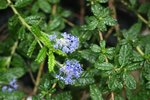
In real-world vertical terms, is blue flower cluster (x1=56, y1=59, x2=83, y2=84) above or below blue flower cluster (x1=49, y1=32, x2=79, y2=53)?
below

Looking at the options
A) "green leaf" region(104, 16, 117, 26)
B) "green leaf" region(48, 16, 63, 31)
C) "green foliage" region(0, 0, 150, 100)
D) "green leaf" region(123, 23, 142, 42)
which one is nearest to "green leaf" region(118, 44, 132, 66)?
"green foliage" region(0, 0, 150, 100)

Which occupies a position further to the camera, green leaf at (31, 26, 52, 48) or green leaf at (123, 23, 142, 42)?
green leaf at (123, 23, 142, 42)

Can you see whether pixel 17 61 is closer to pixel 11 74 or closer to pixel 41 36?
pixel 11 74

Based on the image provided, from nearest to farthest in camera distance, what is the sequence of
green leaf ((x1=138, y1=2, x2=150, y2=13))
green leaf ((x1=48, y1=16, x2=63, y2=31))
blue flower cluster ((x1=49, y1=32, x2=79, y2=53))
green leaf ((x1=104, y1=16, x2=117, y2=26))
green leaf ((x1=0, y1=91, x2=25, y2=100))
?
blue flower cluster ((x1=49, y1=32, x2=79, y2=53)) < green leaf ((x1=104, y1=16, x2=117, y2=26)) < green leaf ((x1=0, y1=91, x2=25, y2=100)) < green leaf ((x1=48, y1=16, x2=63, y2=31)) < green leaf ((x1=138, y1=2, x2=150, y2=13))

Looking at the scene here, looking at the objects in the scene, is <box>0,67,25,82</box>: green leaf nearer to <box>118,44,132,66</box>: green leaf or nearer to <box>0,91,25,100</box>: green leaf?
<box>0,91,25,100</box>: green leaf

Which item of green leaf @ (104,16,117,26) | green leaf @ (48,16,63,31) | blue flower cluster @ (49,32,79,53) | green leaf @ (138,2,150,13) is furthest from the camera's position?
green leaf @ (138,2,150,13)
